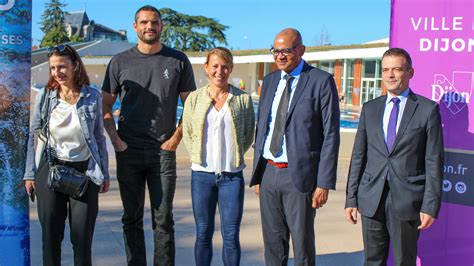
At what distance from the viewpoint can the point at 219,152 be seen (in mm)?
3539

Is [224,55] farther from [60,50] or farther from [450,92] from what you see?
[450,92]

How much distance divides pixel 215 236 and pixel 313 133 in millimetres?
2225

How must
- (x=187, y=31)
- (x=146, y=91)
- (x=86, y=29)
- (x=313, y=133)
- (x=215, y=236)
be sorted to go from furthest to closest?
(x=86, y=29)
(x=187, y=31)
(x=215, y=236)
(x=146, y=91)
(x=313, y=133)

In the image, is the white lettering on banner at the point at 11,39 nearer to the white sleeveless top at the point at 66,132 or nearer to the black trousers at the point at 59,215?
the white sleeveless top at the point at 66,132

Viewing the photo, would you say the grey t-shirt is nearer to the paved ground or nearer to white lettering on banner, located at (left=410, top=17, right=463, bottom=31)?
the paved ground

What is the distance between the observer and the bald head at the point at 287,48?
3.35 metres

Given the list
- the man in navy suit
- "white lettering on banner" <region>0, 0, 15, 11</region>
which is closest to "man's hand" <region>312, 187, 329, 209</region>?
the man in navy suit

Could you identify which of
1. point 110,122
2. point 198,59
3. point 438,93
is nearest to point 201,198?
point 110,122

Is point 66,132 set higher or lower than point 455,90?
lower

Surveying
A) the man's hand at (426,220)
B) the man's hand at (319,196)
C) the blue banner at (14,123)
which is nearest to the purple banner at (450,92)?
the man's hand at (426,220)

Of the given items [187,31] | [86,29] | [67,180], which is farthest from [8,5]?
[86,29]

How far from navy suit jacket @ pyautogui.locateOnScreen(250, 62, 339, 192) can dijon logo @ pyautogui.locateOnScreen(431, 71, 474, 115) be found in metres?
0.87

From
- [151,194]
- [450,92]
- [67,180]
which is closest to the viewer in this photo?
[67,180]

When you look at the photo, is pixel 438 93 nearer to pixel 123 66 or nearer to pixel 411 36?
pixel 411 36
